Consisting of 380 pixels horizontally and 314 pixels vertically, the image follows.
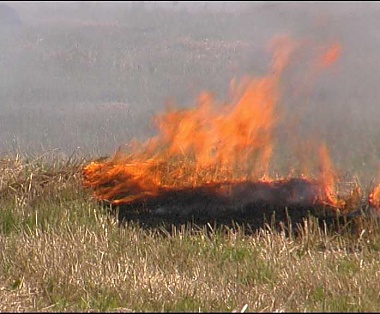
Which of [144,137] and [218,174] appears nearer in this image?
[218,174]

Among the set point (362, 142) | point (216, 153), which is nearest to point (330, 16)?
point (362, 142)

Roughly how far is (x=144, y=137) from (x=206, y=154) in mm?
1128

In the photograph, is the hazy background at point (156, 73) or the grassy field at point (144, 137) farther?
the hazy background at point (156, 73)

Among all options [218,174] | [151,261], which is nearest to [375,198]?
[218,174]

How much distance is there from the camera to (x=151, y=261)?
318 inches

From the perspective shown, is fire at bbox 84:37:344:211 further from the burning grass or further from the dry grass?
the dry grass

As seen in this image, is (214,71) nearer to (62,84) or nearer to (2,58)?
(62,84)

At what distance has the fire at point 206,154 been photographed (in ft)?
30.7

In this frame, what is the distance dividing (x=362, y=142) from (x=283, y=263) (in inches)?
110

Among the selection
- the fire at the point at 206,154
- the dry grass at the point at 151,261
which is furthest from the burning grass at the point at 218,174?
the dry grass at the point at 151,261

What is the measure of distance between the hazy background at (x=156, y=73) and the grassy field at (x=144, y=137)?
0.02 meters

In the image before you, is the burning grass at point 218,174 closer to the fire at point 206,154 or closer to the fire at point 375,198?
the fire at point 206,154

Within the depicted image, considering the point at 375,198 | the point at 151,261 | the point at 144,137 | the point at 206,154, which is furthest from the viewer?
the point at 144,137

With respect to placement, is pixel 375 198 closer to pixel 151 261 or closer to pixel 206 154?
pixel 206 154
